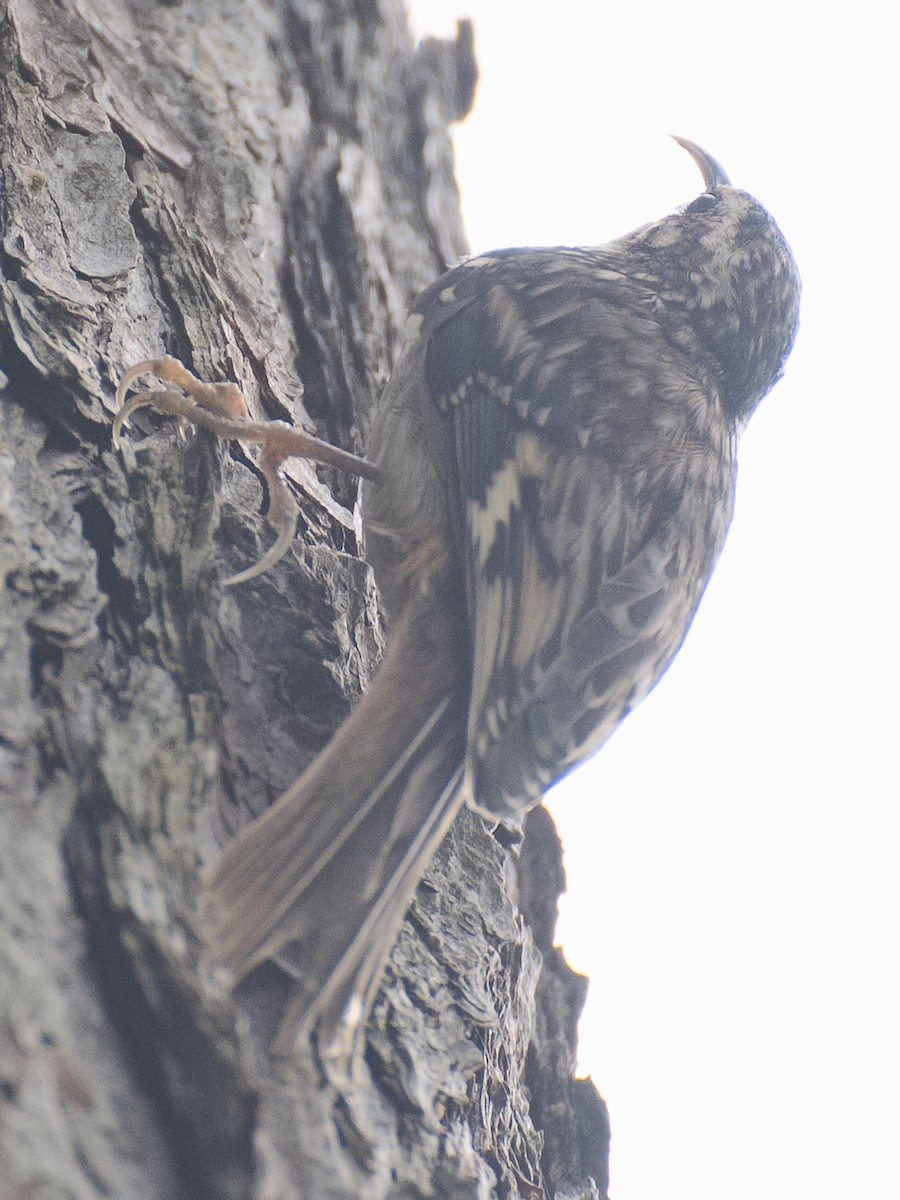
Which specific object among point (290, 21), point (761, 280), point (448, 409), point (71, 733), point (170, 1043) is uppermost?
point (761, 280)

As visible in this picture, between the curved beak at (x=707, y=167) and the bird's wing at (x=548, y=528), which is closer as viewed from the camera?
the bird's wing at (x=548, y=528)

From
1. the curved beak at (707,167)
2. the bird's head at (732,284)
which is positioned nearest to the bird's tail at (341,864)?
the bird's head at (732,284)

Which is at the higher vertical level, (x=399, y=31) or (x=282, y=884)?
(x=399, y=31)

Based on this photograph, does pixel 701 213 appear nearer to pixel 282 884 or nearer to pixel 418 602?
pixel 418 602

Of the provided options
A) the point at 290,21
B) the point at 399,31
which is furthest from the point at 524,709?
the point at 399,31

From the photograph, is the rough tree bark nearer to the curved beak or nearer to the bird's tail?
the bird's tail

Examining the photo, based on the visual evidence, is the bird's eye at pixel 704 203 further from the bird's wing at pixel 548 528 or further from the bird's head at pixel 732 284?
the bird's wing at pixel 548 528

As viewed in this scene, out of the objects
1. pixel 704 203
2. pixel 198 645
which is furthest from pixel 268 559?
pixel 704 203

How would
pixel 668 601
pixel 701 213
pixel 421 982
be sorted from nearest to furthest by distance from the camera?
1. pixel 421 982
2. pixel 668 601
3. pixel 701 213
